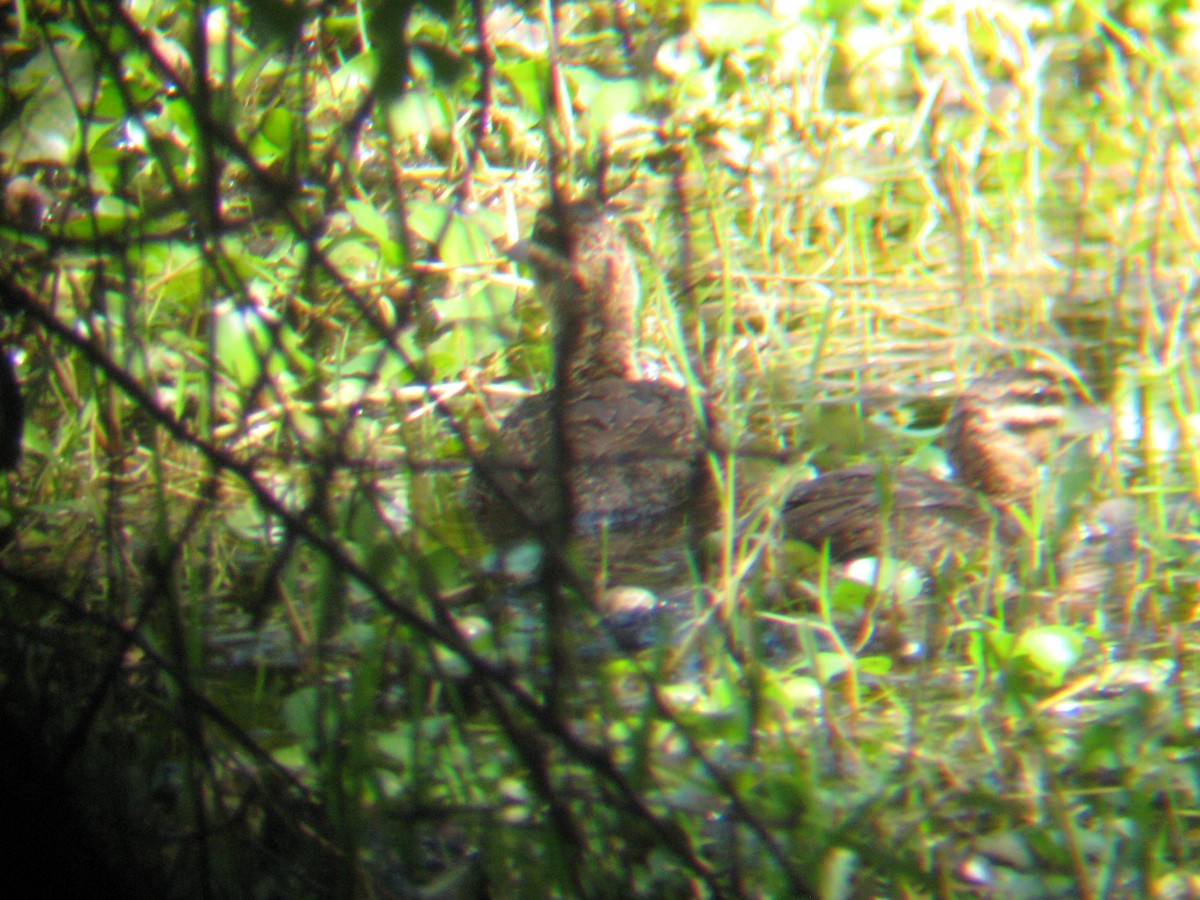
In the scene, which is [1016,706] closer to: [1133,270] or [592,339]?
[1133,270]

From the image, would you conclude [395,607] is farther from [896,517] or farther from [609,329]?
[609,329]

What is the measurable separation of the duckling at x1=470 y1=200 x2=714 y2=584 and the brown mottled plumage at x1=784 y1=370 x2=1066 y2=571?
10.5 inches

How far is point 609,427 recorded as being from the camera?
287 centimetres

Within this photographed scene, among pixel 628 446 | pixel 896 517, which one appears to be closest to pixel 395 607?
pixel 896 517

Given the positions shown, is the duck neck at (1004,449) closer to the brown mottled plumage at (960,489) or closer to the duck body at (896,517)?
the brown mottled plumage at (960,489)

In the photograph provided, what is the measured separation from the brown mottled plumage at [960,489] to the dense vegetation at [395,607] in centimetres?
18

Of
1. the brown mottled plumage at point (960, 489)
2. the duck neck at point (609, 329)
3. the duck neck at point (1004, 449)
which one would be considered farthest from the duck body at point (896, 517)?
the duck neck at point (609, 329)

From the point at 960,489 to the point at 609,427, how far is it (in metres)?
0.91

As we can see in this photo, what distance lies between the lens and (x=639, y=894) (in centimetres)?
105

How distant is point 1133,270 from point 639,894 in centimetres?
248

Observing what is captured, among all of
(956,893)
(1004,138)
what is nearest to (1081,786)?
(956,893)

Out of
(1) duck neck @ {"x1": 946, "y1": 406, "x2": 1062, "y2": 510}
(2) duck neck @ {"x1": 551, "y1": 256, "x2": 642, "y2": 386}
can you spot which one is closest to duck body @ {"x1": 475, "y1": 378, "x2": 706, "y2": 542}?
(2) duck neck @ {"x1": 551, "y1": 256, "x2": 642, "y2": 386}

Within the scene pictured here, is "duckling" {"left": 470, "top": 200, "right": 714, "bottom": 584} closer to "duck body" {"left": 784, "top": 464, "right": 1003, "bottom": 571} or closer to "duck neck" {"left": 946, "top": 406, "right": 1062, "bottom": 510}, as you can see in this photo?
"duck body" {"left": 784, "top": 464, "right": 1003, "bottom": 571}

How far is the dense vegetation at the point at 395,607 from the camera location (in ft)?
3.41
